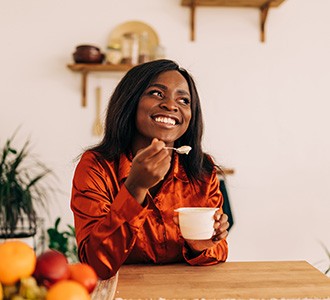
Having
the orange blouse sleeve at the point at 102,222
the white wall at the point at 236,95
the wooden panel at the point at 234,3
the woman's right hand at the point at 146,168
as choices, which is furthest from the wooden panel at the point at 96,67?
the woman's right hand at the point at 146,168

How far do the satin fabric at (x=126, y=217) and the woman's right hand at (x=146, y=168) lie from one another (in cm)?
3

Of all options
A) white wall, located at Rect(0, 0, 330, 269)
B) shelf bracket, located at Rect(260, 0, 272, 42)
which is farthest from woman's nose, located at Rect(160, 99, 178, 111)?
shelf bracket, located at Rect(260, 0, 272, 42)

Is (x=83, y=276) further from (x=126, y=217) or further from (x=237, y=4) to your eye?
(x=237, y=4)

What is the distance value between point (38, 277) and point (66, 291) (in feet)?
0.26

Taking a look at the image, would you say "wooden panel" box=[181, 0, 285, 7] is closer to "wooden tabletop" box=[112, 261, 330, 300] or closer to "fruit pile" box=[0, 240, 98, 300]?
"wooden tabletop" box=[112, 261, 330, 300]

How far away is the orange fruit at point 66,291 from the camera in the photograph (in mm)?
663

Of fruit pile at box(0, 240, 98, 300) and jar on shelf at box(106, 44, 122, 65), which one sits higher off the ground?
jar on shelf at box(106, 44, 122, 65)

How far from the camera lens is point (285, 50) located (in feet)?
11.2

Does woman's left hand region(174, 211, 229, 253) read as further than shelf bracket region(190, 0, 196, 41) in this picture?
No

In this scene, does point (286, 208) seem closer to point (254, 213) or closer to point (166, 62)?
point (254, 213)

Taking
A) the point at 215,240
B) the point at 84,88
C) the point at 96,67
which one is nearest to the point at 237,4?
the point at 96,67

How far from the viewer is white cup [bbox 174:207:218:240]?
120 cm

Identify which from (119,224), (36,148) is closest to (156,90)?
(119,224)

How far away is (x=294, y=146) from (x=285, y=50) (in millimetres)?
683
